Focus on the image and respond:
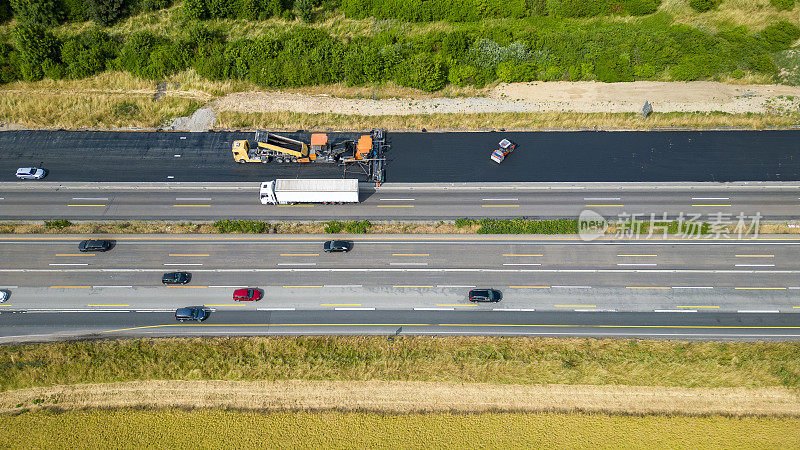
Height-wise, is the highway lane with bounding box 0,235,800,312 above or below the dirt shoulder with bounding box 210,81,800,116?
below

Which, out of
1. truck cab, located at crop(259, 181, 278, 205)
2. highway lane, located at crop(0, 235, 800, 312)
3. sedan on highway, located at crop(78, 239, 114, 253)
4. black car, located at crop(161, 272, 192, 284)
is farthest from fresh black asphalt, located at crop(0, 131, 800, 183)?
black car, located at crop(161, 272, 192, 284)

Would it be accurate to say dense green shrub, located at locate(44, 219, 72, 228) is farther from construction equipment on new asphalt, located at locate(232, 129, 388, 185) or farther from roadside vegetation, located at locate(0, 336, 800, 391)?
construction equipment on new asphalt, located at locate(232, 129, 388, 185)

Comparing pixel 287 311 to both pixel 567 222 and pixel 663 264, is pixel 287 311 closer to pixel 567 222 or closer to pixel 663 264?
pixel 567 222

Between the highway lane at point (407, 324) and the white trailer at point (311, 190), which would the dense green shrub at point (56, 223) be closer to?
the highway lane at point (407, 324)

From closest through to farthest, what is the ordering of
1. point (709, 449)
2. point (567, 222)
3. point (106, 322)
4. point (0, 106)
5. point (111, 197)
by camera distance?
point (709, 449) → point (106, 322) → point (567, 222) → point (111, 197) → point (0, 106)

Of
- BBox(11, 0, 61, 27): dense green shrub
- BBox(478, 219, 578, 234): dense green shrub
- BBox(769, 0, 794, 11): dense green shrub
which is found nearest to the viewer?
BBox(478, 219, 578, 234): dense green shrub

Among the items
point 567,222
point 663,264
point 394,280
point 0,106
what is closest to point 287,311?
point 394,280
